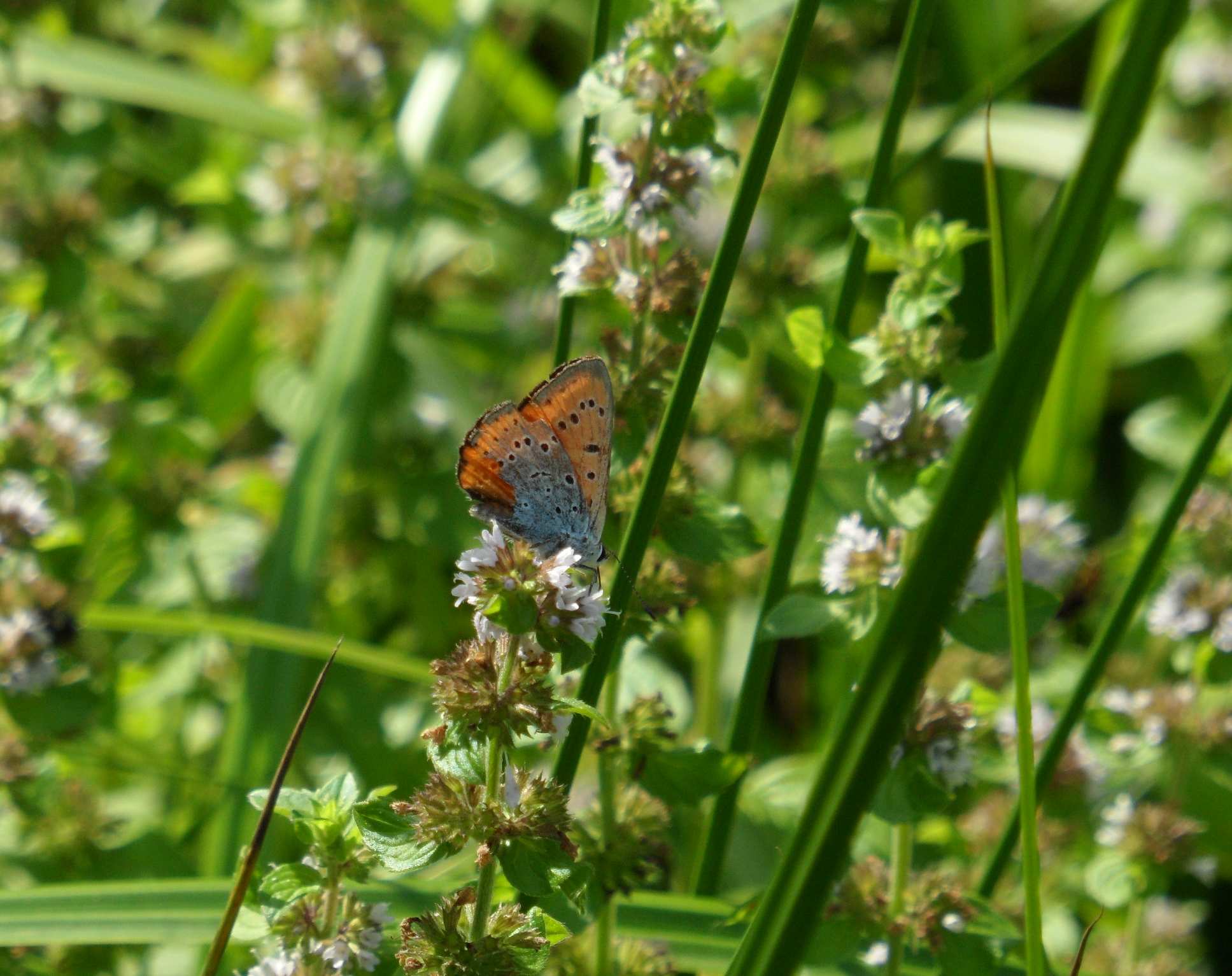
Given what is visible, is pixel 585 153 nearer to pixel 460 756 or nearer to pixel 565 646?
pixel 565 646

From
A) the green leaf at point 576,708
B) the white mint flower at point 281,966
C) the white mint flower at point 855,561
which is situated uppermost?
the white mint flower at point 855,561

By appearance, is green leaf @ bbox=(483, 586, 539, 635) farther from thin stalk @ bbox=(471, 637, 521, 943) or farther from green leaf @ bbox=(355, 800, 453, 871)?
green leaf @ bbox=(355, 800, 453, 871)

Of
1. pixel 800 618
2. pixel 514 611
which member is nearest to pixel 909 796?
pixel 800 618

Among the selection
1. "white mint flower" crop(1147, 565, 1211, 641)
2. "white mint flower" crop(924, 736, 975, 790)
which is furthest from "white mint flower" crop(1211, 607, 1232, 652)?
"white mint flower" crop(924, 736, 975, 790)

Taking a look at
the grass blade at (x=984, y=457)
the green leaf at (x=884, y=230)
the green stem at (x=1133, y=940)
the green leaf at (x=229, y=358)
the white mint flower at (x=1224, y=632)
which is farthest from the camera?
the green leaf at (x=229, y=358)

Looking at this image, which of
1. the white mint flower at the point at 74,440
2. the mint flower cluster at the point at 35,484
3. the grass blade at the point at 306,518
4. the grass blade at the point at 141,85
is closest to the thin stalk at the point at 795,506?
the grass blade at the point at 306,518

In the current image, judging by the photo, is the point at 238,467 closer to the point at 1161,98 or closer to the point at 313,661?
the point at 313,661

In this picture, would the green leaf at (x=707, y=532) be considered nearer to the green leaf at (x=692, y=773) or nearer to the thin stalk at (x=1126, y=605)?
the green leaf at (x=692, y=773)
